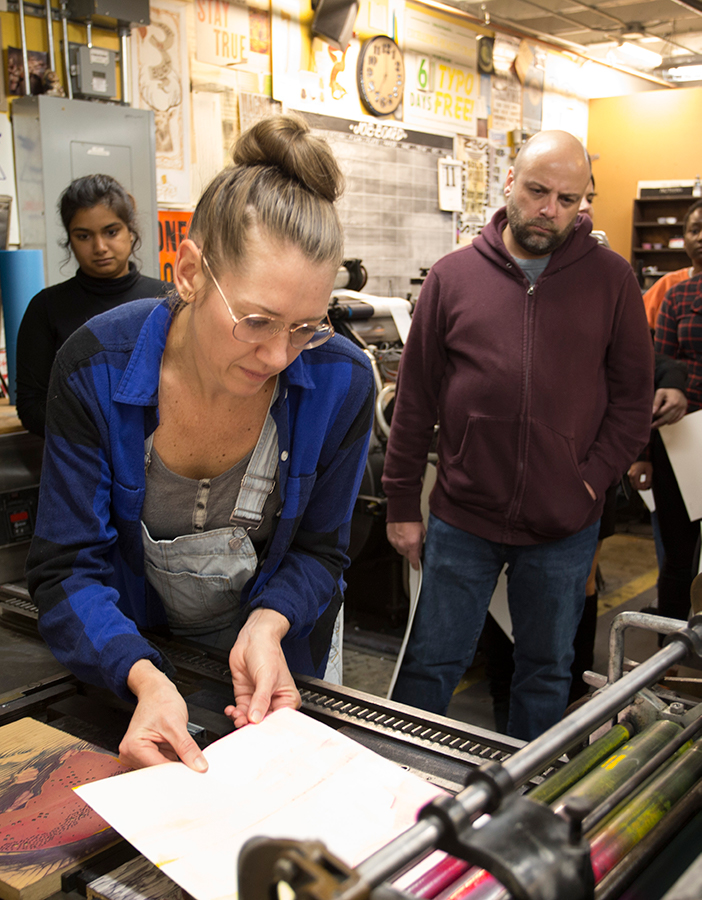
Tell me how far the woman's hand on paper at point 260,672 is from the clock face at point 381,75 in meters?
5.32

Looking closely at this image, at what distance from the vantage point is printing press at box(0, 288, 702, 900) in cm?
47

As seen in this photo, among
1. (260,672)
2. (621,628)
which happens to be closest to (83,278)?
(260,672)

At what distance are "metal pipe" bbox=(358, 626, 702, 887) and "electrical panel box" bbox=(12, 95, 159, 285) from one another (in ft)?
10.4

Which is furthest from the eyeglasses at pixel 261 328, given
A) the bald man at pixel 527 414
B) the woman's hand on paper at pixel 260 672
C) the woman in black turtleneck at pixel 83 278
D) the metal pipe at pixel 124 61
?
the metal pipe at pixel 124 61

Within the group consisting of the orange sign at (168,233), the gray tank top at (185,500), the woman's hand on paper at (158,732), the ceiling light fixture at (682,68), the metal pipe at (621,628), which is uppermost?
the ceiling light fixture at (682,68)

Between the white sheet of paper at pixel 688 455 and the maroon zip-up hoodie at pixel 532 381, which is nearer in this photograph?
the maroon zip-up hoodie at pixel 532 381

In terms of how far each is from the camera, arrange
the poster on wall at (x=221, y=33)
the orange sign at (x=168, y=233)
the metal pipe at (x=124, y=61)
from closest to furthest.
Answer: the metal pipe at (x=124, y=61)
the orange sign at (x=168, y=233)
the poster on wall at (x=221, y=33)

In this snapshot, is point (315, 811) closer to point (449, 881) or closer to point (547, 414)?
point (449, 881)

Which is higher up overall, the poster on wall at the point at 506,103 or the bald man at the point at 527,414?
the poster on wall at the point at 506,103

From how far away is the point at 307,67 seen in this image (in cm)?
527

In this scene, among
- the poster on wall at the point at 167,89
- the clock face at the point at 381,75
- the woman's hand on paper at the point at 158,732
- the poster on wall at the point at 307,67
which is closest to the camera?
the woman's hand on paper at the point at 158,732

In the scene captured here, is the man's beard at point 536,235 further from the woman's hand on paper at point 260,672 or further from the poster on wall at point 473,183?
the poster on wall at point 473,183

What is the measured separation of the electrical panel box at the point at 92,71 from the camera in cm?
381

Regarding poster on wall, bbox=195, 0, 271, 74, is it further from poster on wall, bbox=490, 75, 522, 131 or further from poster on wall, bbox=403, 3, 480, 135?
poster on wall, bbox=490, 75, 522, 131
